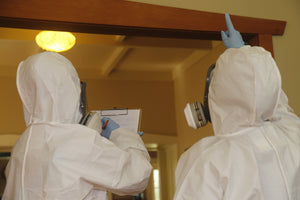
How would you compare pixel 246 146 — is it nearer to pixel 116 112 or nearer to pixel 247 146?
pixel 247 146

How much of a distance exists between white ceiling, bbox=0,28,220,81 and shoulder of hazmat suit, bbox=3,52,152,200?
2.06m

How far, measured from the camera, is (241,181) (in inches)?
44.5

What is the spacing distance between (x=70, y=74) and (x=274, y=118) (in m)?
0.81

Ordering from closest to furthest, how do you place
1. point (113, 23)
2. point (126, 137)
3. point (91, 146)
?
point (91, 146), point (126, 137), point (113, 23)

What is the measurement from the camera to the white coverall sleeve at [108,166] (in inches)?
55.3

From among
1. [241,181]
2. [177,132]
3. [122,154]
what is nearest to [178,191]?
[241,181]

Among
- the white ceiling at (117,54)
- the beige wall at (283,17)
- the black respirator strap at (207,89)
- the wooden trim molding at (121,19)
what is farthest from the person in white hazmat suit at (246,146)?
the white ceiling at (117,54)

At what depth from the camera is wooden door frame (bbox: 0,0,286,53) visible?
1802 mm

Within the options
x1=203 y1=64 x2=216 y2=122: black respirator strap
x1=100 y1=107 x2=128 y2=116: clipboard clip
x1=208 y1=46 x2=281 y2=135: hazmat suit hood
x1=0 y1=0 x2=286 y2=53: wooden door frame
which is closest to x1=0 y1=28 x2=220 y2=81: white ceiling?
x1=0 y1=0 x2=286 y2=53: wooden door frame

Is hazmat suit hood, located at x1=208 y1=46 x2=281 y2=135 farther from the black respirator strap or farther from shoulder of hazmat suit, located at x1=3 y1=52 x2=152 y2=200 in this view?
shoulder of hazmat suit, located at x1=3 y1=52 x2=152 y2=200

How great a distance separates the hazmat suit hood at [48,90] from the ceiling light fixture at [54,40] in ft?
5.80

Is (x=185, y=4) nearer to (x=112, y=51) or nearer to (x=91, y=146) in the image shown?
(x=91, y=146)

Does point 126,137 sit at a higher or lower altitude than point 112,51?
lower

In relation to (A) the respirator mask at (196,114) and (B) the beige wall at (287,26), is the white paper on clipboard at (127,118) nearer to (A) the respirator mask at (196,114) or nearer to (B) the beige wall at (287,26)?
Answer: (A) the respirator mask at (196,114)
